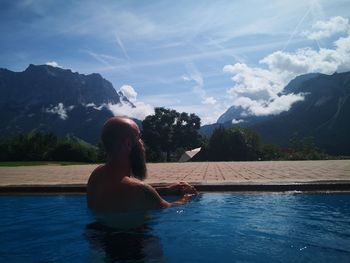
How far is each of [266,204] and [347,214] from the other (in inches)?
54.7

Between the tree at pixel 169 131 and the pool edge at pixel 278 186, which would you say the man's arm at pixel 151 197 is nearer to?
the pool edge at pixel 278 186

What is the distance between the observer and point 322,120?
15812 cm

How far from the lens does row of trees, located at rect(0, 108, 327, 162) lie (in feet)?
160

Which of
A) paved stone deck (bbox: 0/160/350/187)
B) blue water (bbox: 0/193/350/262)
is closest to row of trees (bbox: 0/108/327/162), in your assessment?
paved stone deck (bbox: 0/160/350/187)

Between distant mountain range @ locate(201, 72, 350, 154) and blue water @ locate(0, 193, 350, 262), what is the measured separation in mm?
130284

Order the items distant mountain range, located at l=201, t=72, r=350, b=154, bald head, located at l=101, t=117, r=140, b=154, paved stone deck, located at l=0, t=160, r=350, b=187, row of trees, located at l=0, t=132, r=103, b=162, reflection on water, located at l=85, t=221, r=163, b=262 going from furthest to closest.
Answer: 1. distant mountain range, located at l=201, t=72, r=350, b=154
2. row of trees, located at l=0, t=132, r=103, b=162
3. paved stone deck, located at l=0, t=160, r=350, b=187
4. bald head, located at l=101, t=117, r=140, b=154
5. reflection on water, located at l=85, t=221, r=163, b=262

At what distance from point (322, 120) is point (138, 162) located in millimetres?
167427

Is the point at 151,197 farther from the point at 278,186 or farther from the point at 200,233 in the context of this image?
the point at 278,186

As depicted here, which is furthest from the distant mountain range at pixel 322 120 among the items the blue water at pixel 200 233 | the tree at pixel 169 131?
the blue water at pixel 200 233

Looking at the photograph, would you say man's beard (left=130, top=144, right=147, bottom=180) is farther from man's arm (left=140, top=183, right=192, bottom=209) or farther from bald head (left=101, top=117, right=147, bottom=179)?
man's arm (left=140, top=183, right=192, bottom=209)

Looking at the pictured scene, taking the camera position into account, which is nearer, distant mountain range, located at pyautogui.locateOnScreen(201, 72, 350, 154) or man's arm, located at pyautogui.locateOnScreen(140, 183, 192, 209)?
man's arm, located at pyautogui.locateOnScreen(140, 183, 192, 209)

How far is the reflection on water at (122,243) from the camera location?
3.63 m

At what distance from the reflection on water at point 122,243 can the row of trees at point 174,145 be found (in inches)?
1211

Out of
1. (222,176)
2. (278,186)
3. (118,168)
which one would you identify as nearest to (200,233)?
(118,168)
